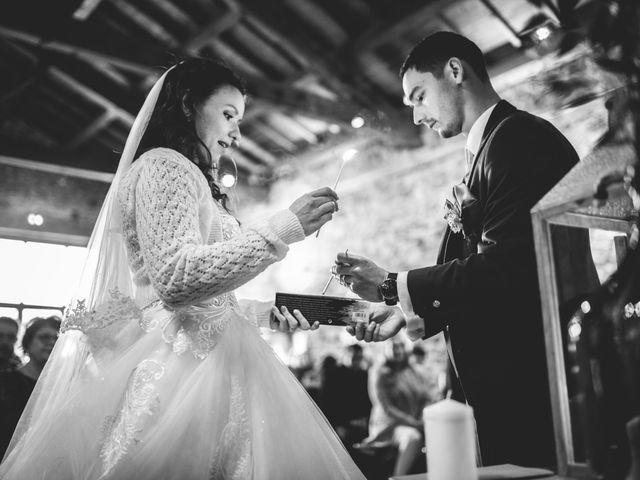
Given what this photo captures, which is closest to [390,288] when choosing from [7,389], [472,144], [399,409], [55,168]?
[472,144]

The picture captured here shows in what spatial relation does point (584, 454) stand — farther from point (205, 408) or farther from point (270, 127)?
point (270, 127)

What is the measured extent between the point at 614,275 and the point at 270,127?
10.1m

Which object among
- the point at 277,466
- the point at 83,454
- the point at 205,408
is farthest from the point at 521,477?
the point at 83,454

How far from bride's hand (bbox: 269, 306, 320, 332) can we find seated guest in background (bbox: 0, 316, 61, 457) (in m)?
2.34

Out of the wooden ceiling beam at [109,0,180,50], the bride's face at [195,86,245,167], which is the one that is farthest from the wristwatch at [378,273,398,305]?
the wooden ceiling beam at [109,0,180,50]

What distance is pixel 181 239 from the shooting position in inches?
55.3

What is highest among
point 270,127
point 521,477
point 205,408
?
point 270,127

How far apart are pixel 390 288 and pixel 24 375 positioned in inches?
119

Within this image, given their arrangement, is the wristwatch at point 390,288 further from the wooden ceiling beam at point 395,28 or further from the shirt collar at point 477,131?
the wooden ceiling beam at point 395,28

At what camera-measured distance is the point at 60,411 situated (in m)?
1.36

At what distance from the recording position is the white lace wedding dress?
1301mm

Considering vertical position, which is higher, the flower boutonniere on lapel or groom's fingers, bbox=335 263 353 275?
the flower boutonniere on lapel

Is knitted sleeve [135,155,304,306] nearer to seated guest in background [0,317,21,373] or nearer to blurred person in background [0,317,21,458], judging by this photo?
blurred person in background [0,317,21,458]

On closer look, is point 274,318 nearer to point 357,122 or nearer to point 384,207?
point 357,122
